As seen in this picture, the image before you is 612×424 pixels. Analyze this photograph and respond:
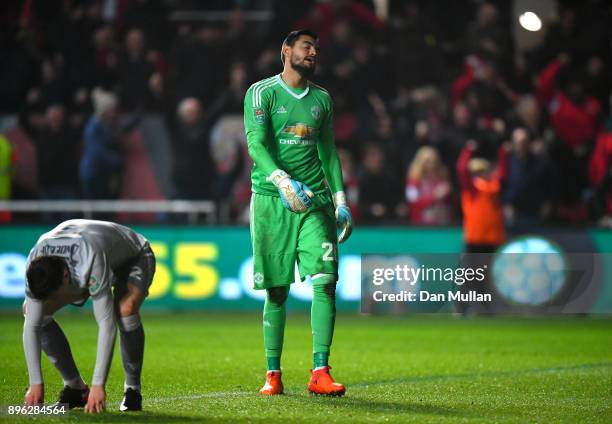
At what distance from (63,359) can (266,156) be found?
187cm

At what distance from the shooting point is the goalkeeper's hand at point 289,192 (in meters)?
7.85

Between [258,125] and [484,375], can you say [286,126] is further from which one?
[484,375]

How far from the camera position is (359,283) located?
1650 cm

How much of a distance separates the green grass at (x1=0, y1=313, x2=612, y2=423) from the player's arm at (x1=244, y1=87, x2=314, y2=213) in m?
1.25

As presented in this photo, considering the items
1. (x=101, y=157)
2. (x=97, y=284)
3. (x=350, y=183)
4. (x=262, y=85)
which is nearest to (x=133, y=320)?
(x=97, y=284)

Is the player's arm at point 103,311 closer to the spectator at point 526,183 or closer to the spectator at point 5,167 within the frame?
the spectator at point 526,183

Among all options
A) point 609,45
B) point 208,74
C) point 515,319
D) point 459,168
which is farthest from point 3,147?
point 609,45

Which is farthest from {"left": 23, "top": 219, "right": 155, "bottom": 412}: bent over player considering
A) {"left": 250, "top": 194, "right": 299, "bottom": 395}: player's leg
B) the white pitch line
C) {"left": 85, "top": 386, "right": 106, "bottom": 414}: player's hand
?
{"left": 250, "top": 194, "right": 299, "bottom": 395}: player's leg

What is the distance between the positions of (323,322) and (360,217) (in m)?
9.54

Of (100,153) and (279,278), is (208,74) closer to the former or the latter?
(100,153)

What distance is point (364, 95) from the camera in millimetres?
19188

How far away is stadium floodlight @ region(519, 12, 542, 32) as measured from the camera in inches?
774

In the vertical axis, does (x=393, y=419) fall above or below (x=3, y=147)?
below

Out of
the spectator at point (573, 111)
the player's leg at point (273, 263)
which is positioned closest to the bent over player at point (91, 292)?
the player's leg at point (273, 263)
